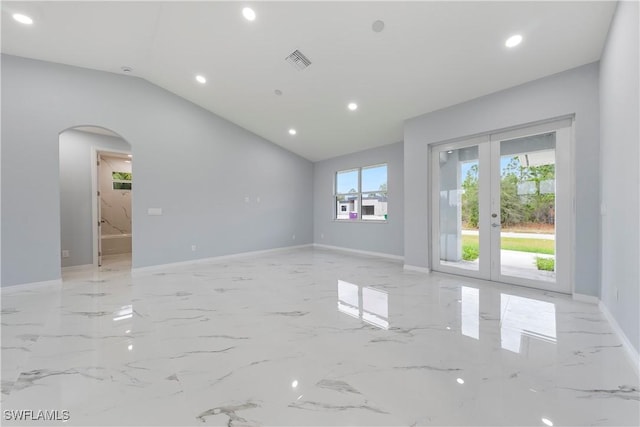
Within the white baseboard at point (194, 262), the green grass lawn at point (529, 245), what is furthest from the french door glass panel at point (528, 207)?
the white baseboard at point (194, 262)

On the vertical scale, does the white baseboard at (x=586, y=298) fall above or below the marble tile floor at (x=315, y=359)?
above

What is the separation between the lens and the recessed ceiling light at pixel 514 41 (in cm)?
302

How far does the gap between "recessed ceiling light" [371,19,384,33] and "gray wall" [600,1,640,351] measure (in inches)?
82.2

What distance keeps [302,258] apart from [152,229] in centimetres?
316

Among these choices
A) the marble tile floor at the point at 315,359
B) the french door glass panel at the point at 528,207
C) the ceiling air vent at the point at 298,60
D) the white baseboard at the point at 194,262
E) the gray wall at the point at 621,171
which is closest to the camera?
the marble tile floor at the point at 315,359

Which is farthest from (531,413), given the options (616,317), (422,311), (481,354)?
(616,317)

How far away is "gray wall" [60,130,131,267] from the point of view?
17.8ft

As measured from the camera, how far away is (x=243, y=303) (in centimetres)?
336

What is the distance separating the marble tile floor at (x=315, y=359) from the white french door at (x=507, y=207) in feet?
1.60

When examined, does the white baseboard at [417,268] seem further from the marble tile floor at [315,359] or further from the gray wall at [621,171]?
the gray wall at [621,171]

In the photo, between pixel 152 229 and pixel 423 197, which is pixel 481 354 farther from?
pixel 152 229

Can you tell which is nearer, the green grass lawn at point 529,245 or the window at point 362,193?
the green grass lawn at point 529,245

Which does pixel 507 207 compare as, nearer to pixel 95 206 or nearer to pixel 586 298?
pixel 586 298

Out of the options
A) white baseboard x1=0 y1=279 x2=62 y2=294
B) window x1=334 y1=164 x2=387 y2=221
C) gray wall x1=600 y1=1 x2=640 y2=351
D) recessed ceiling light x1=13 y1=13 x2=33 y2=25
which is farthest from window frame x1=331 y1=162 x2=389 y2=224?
recessed ceiling light x1=13 y1=13 x2=33 y2=25
